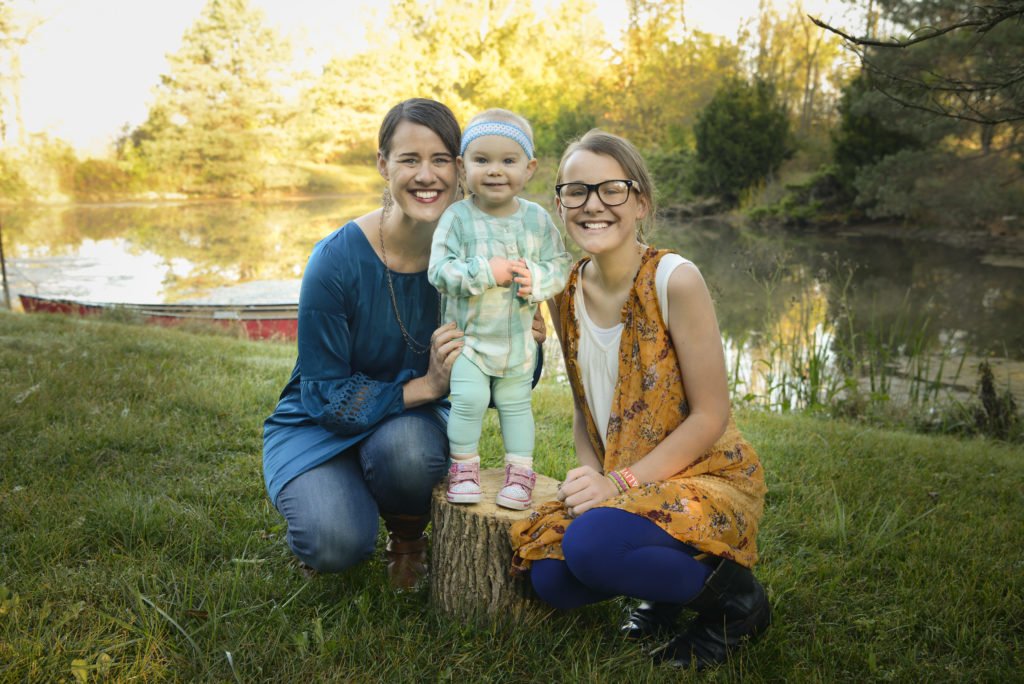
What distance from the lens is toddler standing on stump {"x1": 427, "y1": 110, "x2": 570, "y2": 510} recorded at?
198 centimetres

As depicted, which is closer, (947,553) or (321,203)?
(947,553)

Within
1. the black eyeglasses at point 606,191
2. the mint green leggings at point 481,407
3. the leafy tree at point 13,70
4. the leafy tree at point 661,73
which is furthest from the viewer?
the leafy tree at point 661,73

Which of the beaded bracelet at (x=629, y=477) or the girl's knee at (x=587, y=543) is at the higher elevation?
the beaded bracelet at (x=629, y=477)

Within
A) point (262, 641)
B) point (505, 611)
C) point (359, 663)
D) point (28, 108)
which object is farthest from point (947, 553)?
point (28, 108)

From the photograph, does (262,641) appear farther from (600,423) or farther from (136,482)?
(136,482)

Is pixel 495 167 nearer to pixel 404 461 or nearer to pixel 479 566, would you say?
pixel 404 461

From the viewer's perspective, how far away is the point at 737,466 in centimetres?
193

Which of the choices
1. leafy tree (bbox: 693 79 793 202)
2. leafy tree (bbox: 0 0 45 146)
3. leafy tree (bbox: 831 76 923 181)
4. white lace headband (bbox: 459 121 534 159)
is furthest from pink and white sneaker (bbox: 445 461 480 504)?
leafy tree (bbox: 0 0 45 146)

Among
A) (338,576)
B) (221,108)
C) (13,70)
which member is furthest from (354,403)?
(221,108)

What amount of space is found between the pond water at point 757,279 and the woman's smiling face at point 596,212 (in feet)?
1.29

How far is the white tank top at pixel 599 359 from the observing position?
6.53ft

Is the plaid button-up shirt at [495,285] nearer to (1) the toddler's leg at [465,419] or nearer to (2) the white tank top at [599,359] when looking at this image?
(1) the toddler's leg at [465,419]

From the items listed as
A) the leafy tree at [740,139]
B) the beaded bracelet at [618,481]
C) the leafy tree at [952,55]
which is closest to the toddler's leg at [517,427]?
the beaded bracelet at [618,481]

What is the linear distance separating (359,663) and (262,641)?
0.84ft
